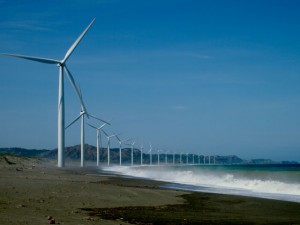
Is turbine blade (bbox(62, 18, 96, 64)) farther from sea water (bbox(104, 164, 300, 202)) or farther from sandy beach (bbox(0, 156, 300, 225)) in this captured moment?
sandy beach (bbox(0, 156, 300, 225))

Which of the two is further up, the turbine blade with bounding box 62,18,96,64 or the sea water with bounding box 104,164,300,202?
the turbine blade with bounding box 62,18,96,64

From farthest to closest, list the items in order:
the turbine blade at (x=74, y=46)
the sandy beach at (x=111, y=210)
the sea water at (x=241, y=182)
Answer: the turbine blade at (x=74, y=46), the sea water at (x=241, y=182), the sandy beach at (x=111, y=210)

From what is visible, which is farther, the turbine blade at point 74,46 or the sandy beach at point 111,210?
the turbine blade at point 74,46

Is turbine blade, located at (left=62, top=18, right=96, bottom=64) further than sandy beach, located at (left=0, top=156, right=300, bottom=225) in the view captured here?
Yes

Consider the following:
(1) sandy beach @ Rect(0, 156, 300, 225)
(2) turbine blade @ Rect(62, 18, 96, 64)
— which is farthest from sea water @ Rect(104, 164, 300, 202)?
(2) turbine blade @ Rect(62, 18, 96, 64)

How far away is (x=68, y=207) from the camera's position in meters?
15.6

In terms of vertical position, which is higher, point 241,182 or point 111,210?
point 111,210

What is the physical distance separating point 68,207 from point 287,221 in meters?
7.09

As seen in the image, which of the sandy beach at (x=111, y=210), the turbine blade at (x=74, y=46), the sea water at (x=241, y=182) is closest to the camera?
the sandy beach at (x=111, y=210)

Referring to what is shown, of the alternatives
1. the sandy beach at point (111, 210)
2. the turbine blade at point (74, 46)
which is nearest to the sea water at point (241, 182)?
the sandy beach at point (111, 210)

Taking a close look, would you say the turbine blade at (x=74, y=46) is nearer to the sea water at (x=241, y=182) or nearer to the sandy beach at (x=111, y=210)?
the sea water at (x=241, y=182)

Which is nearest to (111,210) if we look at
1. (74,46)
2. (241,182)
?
(241,182)

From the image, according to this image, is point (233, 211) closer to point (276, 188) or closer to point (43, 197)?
point (43, 197)

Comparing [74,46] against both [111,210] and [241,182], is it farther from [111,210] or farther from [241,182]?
[111,210]
